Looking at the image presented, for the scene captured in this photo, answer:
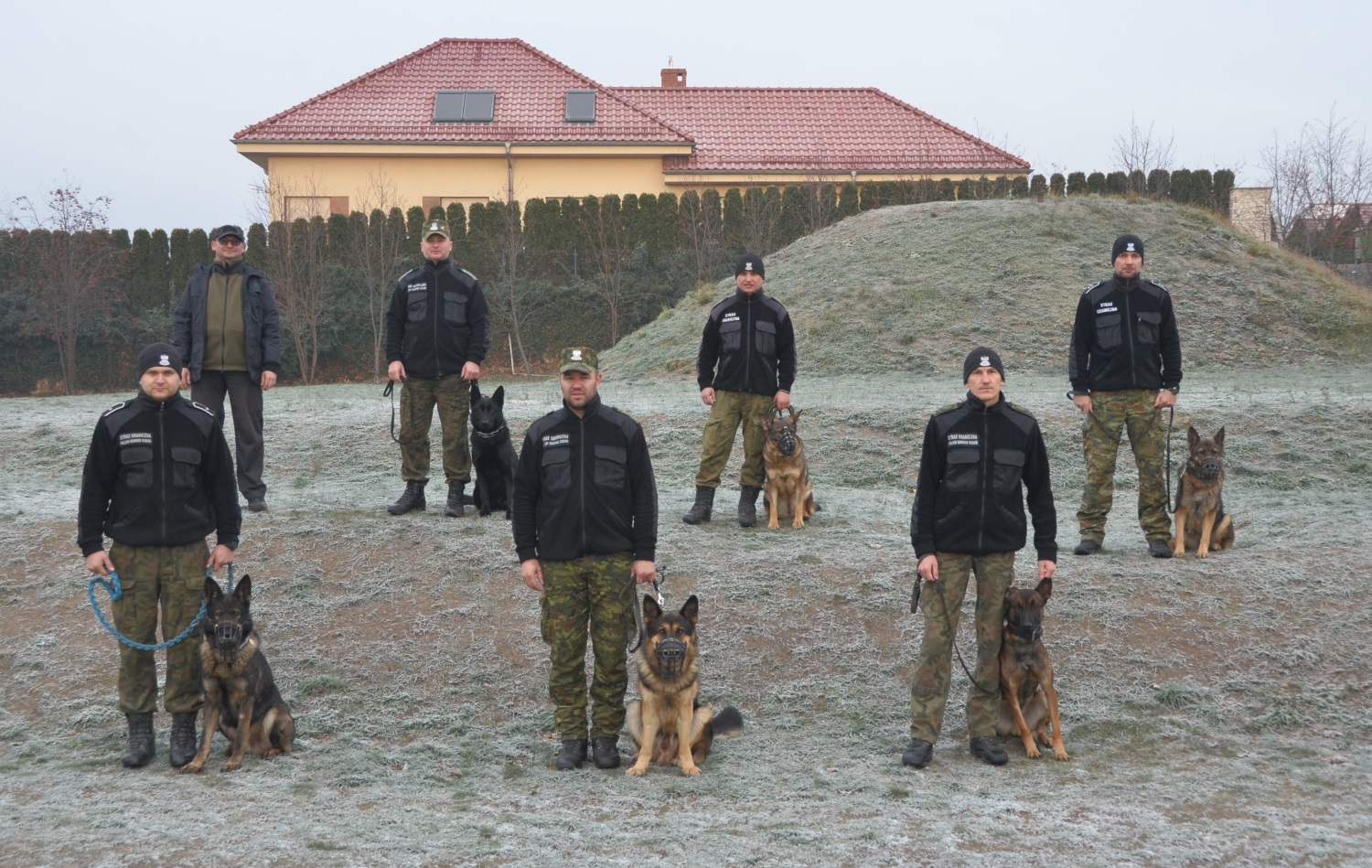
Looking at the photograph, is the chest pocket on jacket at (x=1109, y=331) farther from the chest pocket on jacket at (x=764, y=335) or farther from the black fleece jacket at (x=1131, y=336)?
the chest pocket on jacket at (x=764, y=335)

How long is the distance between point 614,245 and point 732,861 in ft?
77.5

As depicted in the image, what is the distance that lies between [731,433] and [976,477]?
3.72 m

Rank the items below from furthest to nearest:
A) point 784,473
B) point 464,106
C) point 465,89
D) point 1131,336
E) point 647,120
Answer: point 465,89 → point 464,106 → point 647,120 → point 784,473 → point 1131,336

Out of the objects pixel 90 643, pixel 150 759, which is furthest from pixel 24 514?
pixel 150 759

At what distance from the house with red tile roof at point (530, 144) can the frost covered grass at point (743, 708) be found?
21955mm

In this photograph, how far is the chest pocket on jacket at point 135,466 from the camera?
607 centimetres

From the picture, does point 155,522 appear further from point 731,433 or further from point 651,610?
point 731,433

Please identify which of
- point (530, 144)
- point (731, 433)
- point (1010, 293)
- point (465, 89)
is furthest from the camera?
point (465, 89)

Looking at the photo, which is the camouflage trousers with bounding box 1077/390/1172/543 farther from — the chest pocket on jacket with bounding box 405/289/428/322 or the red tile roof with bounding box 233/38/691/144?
the red tile roof with bounding box 233/38/691/144

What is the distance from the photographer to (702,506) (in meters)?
9.95

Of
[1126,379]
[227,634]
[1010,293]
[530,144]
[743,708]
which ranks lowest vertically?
[743,708]

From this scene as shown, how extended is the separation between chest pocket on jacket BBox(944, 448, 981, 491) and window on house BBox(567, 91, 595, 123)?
2907 cm

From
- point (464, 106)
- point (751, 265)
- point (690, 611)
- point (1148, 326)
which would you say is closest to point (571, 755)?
point (690, 611)

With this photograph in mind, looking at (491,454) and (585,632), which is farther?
(491,454)
